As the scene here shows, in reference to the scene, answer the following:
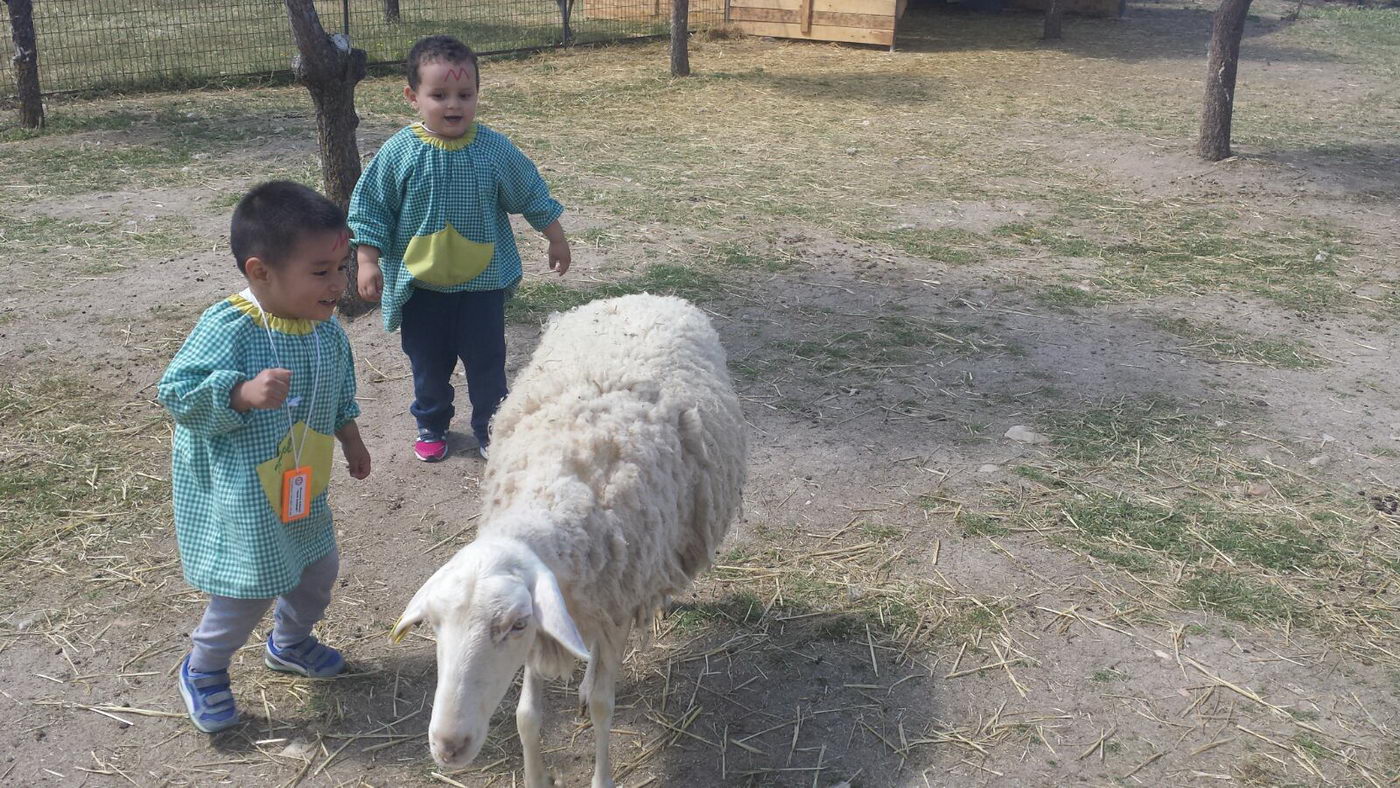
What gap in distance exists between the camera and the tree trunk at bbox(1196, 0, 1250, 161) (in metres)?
8.51

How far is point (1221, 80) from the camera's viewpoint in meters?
8.68

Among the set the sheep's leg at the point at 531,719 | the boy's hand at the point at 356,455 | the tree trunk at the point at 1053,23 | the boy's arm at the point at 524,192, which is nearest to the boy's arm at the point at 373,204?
the boy's arm at the point at 524,192

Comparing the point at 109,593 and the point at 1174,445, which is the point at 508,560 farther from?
the point at 1174,445

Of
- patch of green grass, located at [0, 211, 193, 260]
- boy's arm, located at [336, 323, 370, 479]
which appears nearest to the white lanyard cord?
boy's arm, located at [336, 323, 370, 479]

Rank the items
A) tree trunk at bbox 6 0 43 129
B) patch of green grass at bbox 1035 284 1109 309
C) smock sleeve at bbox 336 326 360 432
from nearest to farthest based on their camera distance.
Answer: smock sleeve at bbox 336 326 360 432 → patch of green grass at bbox 1035 284 1109 309 → tree trunk at bbox 6 0 43 129

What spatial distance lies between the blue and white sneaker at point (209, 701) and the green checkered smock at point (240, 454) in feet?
1.03

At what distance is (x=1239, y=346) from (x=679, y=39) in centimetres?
857

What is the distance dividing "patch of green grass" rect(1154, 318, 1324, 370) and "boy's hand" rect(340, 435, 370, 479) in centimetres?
430

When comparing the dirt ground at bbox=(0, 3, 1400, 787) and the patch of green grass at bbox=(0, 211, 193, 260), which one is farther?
the patch of green grass at bbox=(0, 211, 193, 260)

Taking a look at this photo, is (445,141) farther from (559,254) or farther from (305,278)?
(305,278)

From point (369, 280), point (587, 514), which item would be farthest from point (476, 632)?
point (369, 280)

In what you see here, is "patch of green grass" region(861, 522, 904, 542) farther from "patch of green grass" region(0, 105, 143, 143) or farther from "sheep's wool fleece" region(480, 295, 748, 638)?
"patch of green grass" region(0, 105, 143, 143)

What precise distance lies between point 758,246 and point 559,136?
11.8 ft

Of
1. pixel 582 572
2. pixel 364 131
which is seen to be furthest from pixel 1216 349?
pixel 364 131
